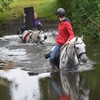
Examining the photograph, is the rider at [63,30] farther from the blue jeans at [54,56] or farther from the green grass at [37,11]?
the green grass at [37,11]

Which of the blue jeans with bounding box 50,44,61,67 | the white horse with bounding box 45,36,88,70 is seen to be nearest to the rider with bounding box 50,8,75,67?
the blue jeans with bounding box 50,44,61,67

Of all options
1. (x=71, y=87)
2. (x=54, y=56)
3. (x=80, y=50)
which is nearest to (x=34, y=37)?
(x=54, y=56)

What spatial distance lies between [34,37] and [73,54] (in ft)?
39.8

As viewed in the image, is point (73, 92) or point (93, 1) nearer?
point (73, 92)

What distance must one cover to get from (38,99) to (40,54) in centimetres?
1099

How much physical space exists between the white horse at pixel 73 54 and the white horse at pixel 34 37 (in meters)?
11.0

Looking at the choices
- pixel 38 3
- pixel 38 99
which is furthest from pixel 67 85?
pixel 38 3

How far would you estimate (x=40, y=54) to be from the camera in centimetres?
2112

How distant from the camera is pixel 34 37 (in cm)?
2650

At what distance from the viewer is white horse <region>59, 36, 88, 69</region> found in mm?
14098

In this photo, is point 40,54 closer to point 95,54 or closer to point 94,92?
point 95,54

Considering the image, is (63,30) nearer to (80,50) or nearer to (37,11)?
(80,50)

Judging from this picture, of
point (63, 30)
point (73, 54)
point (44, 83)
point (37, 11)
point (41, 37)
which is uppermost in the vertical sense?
point (37, 11)

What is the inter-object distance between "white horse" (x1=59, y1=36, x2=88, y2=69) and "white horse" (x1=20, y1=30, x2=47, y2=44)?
1103 cm
